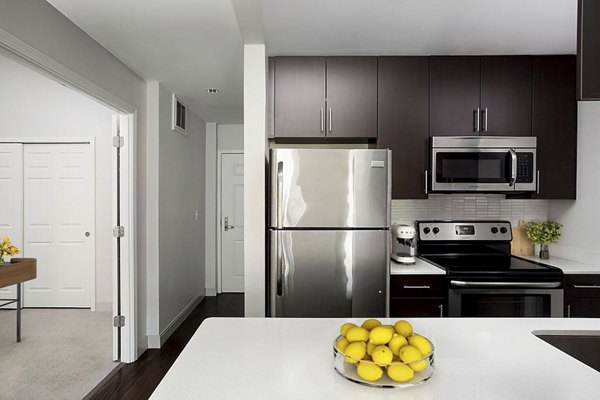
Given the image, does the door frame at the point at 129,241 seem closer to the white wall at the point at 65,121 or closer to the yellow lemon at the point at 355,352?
the white wall at the point at 65,121

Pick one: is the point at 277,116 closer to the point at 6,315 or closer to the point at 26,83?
the point at 26,83

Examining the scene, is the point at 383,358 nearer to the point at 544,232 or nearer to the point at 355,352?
the point at 355,352


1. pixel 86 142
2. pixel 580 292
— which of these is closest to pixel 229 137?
pixel 86 142

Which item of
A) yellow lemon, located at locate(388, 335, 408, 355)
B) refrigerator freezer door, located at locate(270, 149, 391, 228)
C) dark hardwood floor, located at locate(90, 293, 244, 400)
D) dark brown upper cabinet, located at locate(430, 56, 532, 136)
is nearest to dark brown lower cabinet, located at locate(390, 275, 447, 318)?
refrigerator freezer door, located at locate(270, 149, 391, 228)

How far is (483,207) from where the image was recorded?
3.19 meters

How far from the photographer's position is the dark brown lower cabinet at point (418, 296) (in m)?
2.54

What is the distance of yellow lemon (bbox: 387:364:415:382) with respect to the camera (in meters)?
0.86

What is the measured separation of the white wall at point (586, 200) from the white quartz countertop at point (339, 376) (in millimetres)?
1744

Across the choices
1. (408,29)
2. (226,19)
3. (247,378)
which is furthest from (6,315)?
(408,29)

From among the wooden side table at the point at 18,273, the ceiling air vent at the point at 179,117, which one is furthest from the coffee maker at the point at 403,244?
the wooden side table at the point at 18,273

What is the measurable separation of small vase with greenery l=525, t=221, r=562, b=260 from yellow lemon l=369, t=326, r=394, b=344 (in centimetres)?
267

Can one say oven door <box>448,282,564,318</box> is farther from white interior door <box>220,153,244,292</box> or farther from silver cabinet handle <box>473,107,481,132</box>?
white interior door <box>220,153,244,292</box>

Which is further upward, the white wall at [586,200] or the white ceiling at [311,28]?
the white ceiling at [311,28]

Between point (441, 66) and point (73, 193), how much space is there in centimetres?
428
